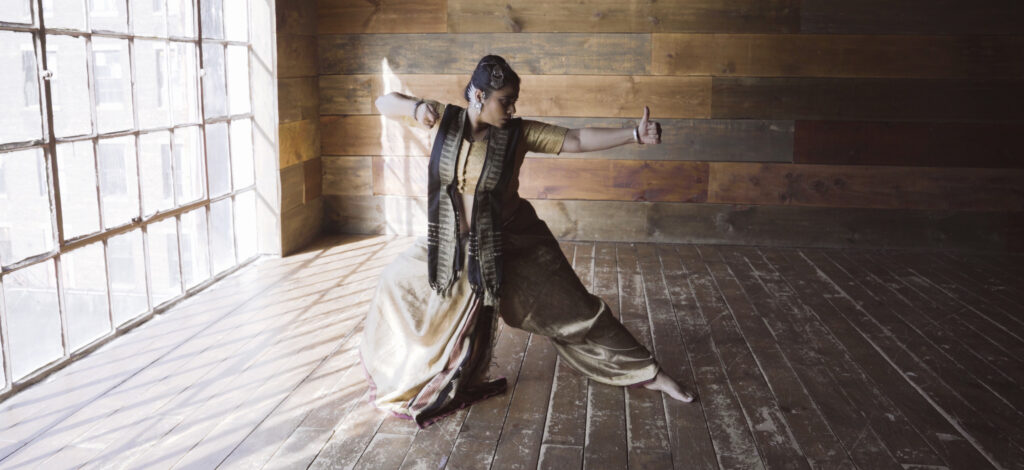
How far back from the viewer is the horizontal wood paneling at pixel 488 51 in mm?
5457

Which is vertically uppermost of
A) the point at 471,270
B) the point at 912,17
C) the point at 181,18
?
the point at 912,17

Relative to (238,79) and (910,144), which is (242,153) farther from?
(910,144)

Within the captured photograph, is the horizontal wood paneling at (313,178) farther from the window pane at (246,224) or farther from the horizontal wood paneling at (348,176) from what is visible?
the window pane at (246,224)

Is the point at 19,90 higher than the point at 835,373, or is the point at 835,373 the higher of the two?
the point at 19,90

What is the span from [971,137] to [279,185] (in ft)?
14.8

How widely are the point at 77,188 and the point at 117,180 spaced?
264mm

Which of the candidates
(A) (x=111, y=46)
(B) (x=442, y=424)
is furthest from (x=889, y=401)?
(A) (x=111, y=46)

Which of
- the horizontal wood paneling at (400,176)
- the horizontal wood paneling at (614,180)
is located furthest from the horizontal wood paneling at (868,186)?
the horizontal wood paneling at (400,176)

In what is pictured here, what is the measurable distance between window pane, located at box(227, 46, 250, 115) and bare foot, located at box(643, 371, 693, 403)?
3.05 m

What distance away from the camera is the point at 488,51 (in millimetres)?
5543

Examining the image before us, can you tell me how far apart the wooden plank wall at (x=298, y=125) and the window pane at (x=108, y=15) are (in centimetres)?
138

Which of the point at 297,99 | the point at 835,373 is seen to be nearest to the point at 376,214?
the point at 297,99

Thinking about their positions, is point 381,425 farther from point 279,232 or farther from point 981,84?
point 981,84

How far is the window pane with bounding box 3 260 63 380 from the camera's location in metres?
2.98
